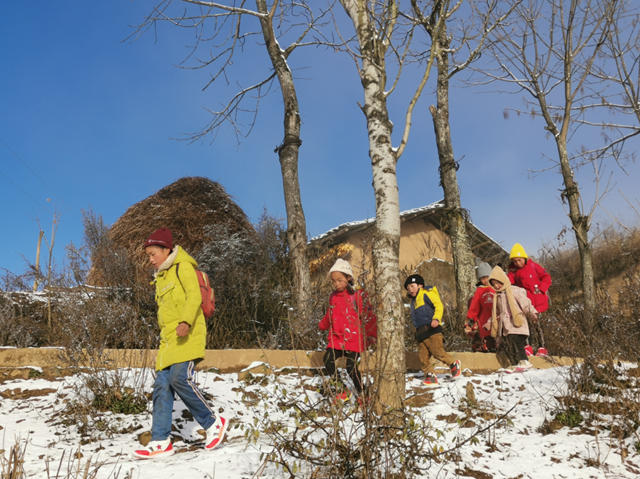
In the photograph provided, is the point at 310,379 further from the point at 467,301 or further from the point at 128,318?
the point at 467,301

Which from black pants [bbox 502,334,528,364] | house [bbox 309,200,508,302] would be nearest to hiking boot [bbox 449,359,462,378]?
black pants [bbox 502,334,528,364]

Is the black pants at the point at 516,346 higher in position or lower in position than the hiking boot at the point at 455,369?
higher

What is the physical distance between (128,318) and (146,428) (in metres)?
2.20

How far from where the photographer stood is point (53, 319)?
732cm

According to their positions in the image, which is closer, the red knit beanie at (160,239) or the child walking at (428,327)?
the red knit beanie at (160,239)

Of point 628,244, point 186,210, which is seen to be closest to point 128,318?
point 186,210

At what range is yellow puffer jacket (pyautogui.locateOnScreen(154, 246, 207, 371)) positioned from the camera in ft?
12.9

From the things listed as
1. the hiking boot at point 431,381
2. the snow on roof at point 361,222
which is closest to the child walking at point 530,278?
the hiking boot at point 431,381

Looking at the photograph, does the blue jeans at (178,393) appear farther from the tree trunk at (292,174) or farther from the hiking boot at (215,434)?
the tree trunk at (292,174)

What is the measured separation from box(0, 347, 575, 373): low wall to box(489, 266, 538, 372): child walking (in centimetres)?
33

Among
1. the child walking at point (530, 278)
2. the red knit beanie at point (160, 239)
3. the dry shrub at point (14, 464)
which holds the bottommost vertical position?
the dry shrub at point (14, 464)

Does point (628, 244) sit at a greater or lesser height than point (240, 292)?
greater

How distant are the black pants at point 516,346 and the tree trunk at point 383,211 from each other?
3352mm

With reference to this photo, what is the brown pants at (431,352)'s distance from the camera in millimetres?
6273
